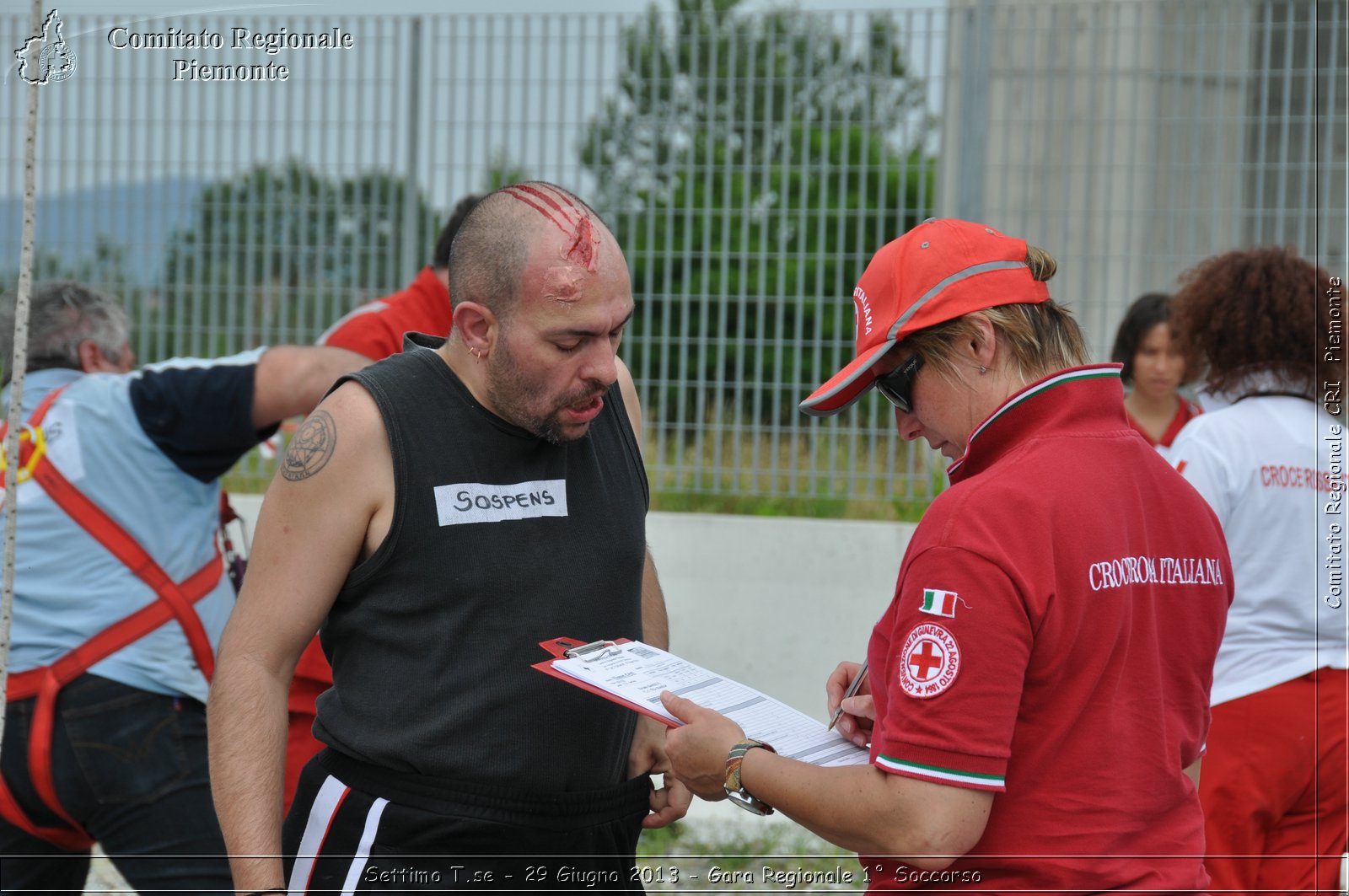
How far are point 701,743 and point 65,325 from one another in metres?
2.46

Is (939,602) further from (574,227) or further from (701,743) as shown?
(574,227)

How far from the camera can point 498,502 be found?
2279 millimetres

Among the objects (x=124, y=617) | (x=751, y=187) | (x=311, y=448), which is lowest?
(x=124, y=617)

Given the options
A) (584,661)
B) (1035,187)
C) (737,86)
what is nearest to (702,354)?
(737,86)

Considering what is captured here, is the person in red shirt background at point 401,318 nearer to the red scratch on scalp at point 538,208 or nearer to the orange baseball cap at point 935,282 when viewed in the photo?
the red scratch on scalp at point 538,208

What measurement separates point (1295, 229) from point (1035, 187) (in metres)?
1.33

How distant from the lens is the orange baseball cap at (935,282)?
6.17ft

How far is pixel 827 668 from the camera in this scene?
648 cm

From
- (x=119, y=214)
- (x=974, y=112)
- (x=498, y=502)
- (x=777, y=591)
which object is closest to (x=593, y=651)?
(x=498, y=502)

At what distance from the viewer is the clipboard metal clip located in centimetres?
212

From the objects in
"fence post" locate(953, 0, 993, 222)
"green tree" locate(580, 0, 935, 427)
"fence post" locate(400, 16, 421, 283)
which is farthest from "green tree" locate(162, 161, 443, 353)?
"fence post" locate(953, 0, 993, 222)

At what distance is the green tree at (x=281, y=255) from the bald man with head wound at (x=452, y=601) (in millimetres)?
4898

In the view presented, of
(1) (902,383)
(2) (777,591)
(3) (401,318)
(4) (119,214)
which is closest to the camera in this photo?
(1) (902,383)

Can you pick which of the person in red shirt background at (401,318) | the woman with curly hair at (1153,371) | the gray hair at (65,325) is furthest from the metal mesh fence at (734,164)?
the gray hair at (65,325)
